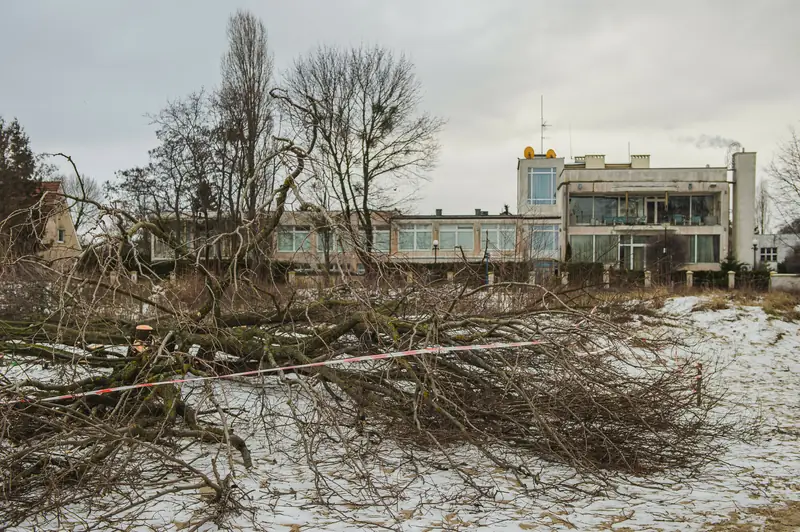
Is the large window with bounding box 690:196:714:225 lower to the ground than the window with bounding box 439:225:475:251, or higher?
higher

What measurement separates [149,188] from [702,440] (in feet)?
79.2

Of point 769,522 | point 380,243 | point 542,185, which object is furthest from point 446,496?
point 542,185

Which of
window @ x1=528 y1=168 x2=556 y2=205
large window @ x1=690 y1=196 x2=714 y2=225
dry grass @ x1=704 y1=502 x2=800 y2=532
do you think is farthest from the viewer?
window @ x1=528 y1=168 x2=556 y2=205

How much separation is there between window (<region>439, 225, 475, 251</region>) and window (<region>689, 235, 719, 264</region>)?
11.7m

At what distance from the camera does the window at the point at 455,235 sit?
129ft

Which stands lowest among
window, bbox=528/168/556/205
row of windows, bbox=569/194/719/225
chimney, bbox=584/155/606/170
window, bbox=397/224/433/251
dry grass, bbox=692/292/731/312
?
dry grass, bbox=692/292/731/312

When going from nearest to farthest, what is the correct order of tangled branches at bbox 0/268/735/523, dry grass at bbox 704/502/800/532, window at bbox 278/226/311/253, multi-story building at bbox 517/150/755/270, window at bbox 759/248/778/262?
dry grass at bbox 704/502/800/532 < tangled branches at bbox 0/268/735/523 < window at bbox 278/226/311/253 < multi-story building at bbox 517/150/755/270 < window at bbox 759/248/778/262

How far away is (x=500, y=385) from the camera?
6020mm

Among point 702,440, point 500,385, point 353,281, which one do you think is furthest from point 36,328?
point 702,440

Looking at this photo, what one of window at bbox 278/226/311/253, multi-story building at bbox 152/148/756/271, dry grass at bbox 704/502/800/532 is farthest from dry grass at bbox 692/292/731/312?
multi-story building at bbox 152/148/756/271

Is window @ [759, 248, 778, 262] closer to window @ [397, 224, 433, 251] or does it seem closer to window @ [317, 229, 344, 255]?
window @ [397, 224, 433, 251]

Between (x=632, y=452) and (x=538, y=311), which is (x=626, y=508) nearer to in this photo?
(x=632, y=452)

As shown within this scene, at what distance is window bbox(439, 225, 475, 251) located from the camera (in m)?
39.2

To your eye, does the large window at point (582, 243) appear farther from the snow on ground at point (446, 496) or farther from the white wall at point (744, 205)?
the snow on ground at point (446, 496)
